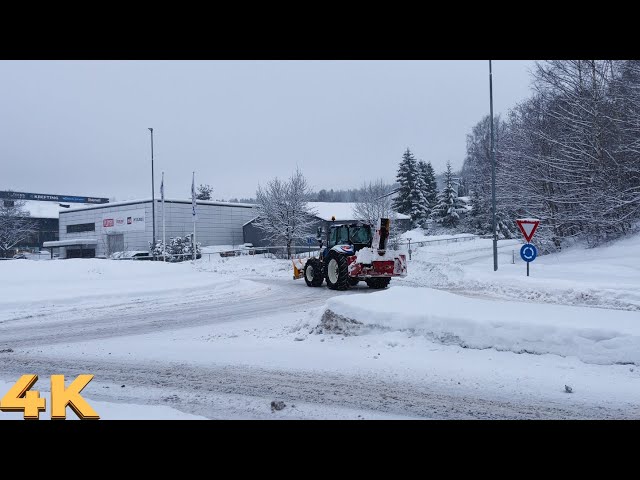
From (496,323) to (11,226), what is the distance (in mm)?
60444

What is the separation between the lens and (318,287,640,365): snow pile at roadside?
6320mm

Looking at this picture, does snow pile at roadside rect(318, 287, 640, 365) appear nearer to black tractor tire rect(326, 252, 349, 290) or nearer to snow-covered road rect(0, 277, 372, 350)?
snow-covered road rect(0, 277, 372, 350)

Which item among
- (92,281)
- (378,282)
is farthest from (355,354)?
(92,281)

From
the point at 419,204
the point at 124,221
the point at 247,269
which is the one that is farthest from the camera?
the point at 419,204

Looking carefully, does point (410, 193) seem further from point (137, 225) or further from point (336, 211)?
point (137, 225)

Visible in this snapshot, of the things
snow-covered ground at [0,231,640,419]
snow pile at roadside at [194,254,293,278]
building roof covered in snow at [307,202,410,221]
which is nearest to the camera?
snow-covered ground at [0,231,640,419]

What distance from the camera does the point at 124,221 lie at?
56406mm

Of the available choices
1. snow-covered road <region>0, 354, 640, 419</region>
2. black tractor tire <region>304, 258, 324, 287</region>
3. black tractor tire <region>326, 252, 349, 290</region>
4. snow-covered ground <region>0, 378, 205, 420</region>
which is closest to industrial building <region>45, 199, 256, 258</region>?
black tractor tire <region>304, 258, 324, 287</region>

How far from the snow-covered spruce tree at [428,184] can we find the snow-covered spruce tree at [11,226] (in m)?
48.6

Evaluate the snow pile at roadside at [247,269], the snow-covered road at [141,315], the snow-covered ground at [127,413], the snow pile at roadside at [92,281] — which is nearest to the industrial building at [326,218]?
the snow pile at roadside at [247,269]

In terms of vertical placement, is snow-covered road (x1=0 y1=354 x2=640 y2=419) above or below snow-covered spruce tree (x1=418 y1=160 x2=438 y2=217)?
below

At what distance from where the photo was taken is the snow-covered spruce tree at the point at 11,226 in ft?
172

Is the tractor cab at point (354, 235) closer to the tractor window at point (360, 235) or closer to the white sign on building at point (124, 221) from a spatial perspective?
the tractor window at point (360, 235)
